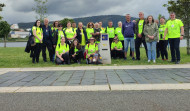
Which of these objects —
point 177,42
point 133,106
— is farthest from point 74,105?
point 177,42

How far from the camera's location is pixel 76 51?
9.80 meters

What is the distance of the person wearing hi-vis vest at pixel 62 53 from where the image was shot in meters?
9.30

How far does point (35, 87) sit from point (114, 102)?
219cm

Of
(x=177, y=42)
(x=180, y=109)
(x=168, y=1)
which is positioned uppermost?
(x=168, y=1)

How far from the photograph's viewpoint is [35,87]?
483 centimetres

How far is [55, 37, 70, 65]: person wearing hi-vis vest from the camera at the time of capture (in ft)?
30.5

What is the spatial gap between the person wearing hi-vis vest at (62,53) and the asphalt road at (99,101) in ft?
16.3

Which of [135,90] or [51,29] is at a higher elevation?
[51,29]

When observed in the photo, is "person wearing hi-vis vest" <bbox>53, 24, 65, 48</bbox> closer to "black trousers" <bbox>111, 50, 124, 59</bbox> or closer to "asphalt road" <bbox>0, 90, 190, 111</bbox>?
"black trousers" <bbox>111, 50, 124, 59</bbox>

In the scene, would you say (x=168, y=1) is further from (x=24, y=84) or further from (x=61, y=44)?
(x=24, y=84)

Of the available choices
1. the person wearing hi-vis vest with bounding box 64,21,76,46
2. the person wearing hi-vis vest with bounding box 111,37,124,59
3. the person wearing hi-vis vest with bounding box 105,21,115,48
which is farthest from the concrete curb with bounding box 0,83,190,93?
the person wearing hi-vis vest with bounding box 105,21,115,48

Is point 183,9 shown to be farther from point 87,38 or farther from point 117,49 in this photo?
point 87,38

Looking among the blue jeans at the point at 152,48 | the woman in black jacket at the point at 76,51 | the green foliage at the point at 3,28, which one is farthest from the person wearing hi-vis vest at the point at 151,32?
the green foliage at the point at 3,28

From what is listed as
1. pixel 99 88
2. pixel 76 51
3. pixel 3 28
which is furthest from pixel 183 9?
pixel 3 28
